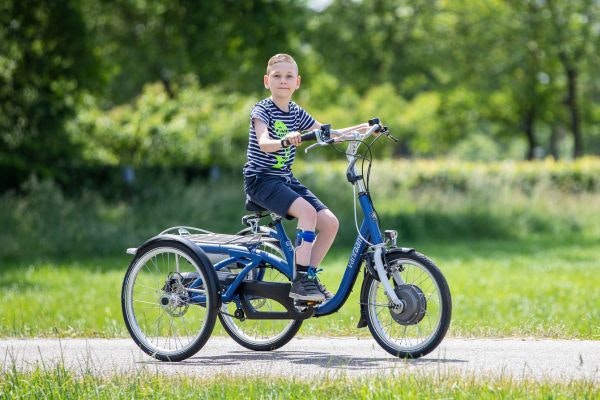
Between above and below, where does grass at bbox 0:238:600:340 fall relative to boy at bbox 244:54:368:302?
below

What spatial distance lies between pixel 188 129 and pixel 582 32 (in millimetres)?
19994

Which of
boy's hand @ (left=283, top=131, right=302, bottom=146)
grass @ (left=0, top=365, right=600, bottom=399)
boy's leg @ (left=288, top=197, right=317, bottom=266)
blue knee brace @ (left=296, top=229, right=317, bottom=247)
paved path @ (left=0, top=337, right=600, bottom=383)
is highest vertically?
boy's hand @ (left=283, top=131, right=302, bottom=146)

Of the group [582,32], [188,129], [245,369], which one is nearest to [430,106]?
[582,32]

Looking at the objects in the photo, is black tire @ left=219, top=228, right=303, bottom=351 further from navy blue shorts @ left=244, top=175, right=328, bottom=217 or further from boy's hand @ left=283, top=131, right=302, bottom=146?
boy's hand @ left=283, top=131, right=302, bottom=146

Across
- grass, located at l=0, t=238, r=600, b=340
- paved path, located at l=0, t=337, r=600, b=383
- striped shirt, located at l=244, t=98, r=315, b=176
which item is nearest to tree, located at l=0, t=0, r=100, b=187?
grass, located at l=0, t=238, r=600, b=340

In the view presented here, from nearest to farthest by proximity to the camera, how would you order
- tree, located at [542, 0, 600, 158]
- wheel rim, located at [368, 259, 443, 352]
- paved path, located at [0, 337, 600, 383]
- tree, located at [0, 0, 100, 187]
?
paved path, located at [0, 337, 600, 383] < wheel rim, located at [368, 259, 443, 352] < tree, located at [0, 0, 100, 187] < tree, located at [542, 0, 600, 158]

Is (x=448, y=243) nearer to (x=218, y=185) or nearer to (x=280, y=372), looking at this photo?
(x=218, y=185)

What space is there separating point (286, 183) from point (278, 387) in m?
1.59

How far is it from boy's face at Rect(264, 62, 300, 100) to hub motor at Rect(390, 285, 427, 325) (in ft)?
4.69

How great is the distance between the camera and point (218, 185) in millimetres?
22094

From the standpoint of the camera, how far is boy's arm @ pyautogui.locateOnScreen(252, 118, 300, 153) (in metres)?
6.48

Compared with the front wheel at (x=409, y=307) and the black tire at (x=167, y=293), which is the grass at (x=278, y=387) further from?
the black tire at (x=167, y=293)

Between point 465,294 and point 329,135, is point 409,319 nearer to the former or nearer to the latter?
point 329,135

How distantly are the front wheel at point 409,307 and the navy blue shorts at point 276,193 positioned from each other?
1.97ft
